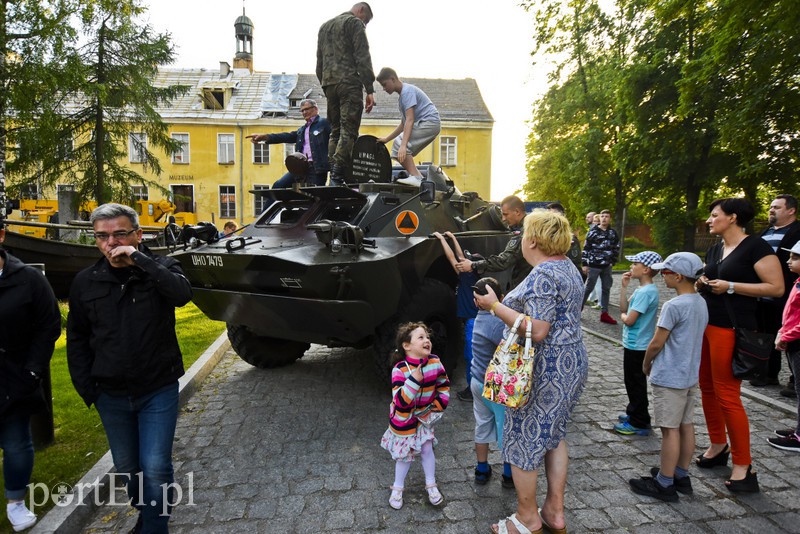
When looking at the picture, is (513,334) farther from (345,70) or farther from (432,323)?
(345,70)

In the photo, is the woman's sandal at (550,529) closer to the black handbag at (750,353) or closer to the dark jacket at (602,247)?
the black handbag at (750,353)

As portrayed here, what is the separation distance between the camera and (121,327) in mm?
2572

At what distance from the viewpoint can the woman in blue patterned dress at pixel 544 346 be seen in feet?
8.32

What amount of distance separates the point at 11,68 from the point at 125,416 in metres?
11.7

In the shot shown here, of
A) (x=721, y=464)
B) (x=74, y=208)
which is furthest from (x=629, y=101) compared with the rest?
(x=74, y=208)

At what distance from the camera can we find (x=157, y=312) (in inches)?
104

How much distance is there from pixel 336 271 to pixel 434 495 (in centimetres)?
171

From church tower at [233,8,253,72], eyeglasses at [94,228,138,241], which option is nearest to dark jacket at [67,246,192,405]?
eyeglasses at [94,228,138,241]

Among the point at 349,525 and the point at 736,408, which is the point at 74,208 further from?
the point at 736,408

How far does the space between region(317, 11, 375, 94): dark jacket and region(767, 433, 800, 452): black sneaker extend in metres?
4.91

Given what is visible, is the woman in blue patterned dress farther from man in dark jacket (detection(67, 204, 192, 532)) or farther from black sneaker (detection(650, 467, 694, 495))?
man in dark jacket (detection(67, 204, 192, 532))

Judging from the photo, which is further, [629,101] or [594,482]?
[629,101]

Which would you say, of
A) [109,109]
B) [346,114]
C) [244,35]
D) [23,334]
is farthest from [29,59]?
[244,35]

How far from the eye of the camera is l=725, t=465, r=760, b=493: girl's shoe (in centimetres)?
325
